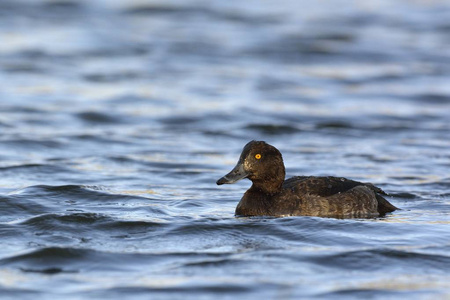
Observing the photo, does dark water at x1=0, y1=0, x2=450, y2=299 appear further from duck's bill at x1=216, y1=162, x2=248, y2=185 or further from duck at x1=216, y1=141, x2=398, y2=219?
duck's bill at x1=216, y1=162, x2=248, y2=185

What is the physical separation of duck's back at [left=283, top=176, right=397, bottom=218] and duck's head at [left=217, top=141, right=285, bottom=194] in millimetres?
234

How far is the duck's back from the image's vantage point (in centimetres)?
1094

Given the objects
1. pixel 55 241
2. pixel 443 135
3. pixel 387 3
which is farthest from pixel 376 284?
pixel 387 3

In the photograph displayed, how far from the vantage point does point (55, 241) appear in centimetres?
974

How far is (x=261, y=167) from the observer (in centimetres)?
1092

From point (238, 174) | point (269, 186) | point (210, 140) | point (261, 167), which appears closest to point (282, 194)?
point (269, 186)

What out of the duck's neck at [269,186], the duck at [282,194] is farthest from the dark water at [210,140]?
the duck's neck at [269,186]

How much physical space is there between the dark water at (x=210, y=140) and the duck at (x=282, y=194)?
0.24 metres

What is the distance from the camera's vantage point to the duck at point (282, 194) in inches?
428

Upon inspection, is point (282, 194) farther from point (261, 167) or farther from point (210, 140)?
point (210, 140)

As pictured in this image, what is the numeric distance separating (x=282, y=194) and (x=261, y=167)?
417mm

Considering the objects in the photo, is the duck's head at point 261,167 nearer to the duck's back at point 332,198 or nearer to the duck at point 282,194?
the duck at point 282,194

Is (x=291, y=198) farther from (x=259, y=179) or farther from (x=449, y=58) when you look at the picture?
(x=449, y=58)

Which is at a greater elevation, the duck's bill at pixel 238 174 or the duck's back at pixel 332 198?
the duck's bill at pixel 238 174
